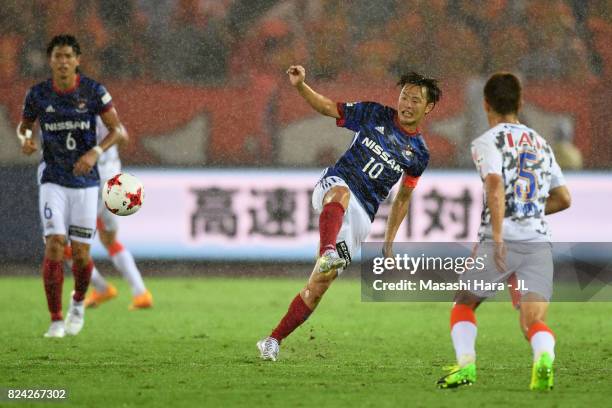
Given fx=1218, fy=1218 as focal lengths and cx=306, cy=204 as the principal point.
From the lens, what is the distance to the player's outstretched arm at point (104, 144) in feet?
27.5

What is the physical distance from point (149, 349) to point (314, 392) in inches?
85.0

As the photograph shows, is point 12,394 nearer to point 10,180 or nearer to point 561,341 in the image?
point 561,341

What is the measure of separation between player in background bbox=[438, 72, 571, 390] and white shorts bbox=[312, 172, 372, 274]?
53.7 inches

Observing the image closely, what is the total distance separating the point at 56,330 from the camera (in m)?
8.58

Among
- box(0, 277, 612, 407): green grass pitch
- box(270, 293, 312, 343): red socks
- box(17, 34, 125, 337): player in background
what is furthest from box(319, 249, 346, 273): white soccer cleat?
box(17, 34, 125, 337): player in background

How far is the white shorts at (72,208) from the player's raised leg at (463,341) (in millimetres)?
3554

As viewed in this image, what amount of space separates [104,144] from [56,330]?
1.35 metres

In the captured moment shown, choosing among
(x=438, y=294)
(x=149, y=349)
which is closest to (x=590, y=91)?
(x=438, y=294)

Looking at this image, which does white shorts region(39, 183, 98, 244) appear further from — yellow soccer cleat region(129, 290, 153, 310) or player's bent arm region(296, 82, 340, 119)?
player's bent arm region(296, 82, 340, 119)

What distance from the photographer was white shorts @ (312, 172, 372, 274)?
7.24m

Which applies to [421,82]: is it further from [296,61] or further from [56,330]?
[296,61]

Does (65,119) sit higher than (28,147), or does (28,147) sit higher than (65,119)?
(65,119)

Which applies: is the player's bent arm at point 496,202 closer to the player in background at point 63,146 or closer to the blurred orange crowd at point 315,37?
the player in background at point 63,146

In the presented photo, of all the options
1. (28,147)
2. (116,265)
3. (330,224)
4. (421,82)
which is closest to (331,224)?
(330,224)
